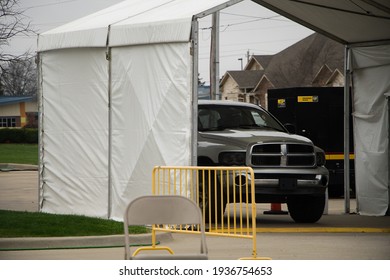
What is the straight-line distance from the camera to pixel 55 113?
1908cm

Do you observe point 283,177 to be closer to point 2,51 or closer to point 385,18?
point 385,18

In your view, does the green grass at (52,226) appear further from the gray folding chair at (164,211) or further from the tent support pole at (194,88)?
the gray folding chair at (164,211)

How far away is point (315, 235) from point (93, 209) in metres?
4.20

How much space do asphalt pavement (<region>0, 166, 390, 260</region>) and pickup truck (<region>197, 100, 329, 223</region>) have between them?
1.94 feet

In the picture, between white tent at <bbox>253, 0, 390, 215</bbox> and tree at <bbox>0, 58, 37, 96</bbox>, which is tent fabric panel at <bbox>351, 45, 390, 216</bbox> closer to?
white tent at <bbox>253, 0, 390, 215</bbox>

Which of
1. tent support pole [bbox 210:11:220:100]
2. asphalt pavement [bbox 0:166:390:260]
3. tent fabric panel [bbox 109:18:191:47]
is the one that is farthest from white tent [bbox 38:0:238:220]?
tent support pole [bbox 210:11:220:100]

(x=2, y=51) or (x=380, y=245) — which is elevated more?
(x=2, y=51)

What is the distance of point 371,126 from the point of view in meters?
20.4

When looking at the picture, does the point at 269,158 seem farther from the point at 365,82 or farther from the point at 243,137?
the point at 365,82

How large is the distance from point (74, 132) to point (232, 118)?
112 inches

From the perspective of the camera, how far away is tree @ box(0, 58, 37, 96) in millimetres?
24422

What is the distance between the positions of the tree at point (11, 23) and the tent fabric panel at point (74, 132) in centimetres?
113

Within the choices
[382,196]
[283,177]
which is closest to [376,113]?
[382,196]

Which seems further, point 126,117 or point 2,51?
point 2,51
